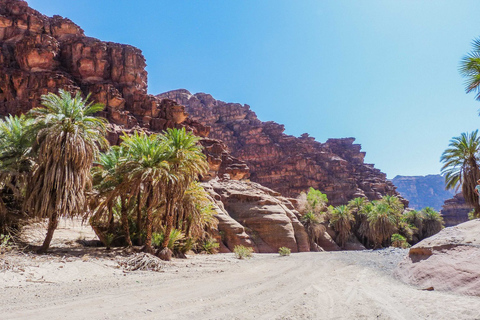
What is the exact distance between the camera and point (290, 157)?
10194 centimetres

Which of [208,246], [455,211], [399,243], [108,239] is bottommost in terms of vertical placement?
[208,246]

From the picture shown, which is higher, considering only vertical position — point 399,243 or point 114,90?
point 114,90

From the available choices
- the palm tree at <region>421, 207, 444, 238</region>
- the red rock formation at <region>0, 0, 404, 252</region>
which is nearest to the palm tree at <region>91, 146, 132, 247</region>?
the red rock formation at <region>0, 0, 404, 252</region>

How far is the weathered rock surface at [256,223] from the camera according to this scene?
27.9 metres

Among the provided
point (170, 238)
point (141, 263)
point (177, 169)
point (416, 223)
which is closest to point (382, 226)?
point (416, 223)

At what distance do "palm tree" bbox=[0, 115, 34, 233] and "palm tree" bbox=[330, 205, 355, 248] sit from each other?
43.9 metres

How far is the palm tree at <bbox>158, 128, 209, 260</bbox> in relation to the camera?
14.4 metres

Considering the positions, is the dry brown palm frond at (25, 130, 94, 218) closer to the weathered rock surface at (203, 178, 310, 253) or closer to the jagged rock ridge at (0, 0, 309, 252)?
the weathered rock surface at (203, 178, 310, 253)

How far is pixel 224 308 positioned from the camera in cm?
564

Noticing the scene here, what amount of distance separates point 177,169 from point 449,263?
1180 centimetres

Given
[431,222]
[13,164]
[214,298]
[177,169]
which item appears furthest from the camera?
[431,222]

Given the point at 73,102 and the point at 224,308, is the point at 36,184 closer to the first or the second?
the point at 73,102

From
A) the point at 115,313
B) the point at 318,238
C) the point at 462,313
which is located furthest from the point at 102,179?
the point at 318,238

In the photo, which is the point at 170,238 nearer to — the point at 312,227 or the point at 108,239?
the point at 108,239
